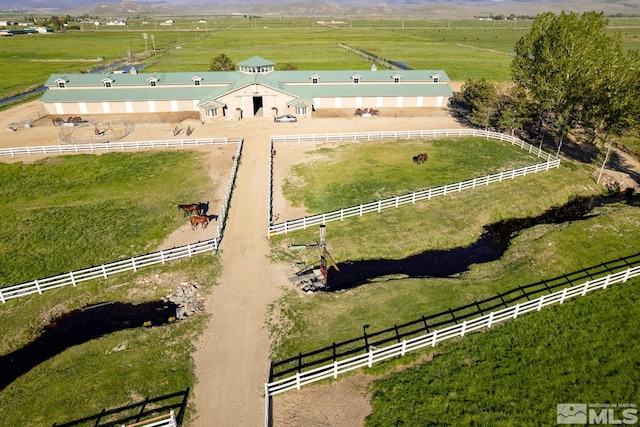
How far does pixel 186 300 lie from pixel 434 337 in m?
14.4

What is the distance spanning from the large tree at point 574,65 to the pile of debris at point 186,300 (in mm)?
41419

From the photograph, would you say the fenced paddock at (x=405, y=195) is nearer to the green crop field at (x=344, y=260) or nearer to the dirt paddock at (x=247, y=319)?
the green crop field at (x=344, y=260)

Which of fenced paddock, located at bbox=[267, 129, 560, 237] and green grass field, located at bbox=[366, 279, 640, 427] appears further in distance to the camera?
fenced paddock, located at bbox=[267, 129, 560, 237]

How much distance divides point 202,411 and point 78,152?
135ft

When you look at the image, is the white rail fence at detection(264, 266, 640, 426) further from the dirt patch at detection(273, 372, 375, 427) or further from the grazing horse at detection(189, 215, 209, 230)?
the grazing horse at detection(189, 215, 209, 230)

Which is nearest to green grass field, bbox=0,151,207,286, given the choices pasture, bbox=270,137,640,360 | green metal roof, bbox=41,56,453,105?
pasture, bbox=270,137,640,360

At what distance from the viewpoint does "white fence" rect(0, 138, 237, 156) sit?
45781 mm

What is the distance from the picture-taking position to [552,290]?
23.8m

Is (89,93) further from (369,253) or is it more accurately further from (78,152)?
(369,253)

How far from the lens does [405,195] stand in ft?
117

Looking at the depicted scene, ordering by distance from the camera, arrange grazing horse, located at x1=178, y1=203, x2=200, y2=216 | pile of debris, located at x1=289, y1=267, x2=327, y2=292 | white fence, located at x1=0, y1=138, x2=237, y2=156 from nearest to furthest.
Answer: pile of debris, located at x1=289, y1=267, x2=327, y2=292, grazing horse, located at x1=178, y1=203, x2=200, y2=216, white fence, located at x1=0, y1=138, x2=237, y2=156

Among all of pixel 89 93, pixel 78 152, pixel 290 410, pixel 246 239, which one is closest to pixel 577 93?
pixel 246 239

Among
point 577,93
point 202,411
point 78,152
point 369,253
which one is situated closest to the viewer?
point 202,411

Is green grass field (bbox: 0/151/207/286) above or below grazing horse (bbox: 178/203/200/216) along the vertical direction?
below
